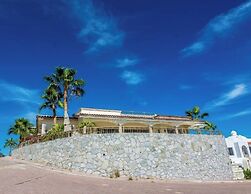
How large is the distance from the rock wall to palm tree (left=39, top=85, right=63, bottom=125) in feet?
29.4

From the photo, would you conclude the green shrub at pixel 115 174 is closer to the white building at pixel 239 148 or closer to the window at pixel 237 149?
the white building at pixel 239 148

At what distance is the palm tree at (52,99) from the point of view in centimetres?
3294

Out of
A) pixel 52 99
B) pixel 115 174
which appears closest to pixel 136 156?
pixel 115 174

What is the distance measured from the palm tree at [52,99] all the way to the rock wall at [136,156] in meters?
8.97

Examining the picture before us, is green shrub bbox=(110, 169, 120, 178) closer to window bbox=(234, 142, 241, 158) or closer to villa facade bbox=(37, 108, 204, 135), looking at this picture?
villa facade bbox=(37, 108, 204, 135)

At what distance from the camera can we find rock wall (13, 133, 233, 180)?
21.2 metres

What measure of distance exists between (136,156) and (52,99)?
16.8m

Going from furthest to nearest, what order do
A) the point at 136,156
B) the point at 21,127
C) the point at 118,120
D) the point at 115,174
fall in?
the point at 21,127 → the point at 118,120 → the point at 136,156 → the point at 115,174

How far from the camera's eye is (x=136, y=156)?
22.0 metres

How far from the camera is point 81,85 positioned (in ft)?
111

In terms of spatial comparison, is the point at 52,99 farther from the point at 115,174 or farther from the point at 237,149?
the point at 237,149

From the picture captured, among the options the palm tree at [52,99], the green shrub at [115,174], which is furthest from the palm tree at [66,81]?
the green shrub at [115,174]

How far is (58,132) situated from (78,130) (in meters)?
2.29

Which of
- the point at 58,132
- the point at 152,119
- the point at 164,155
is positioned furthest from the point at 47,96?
the point at 164,155
